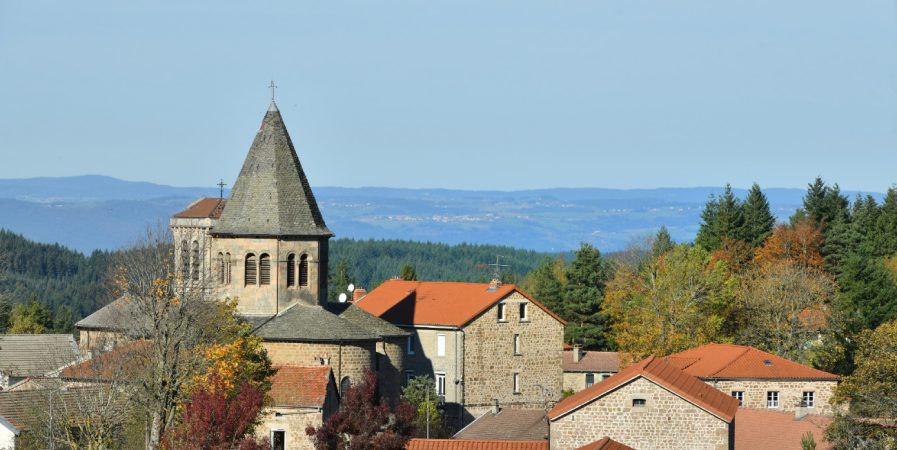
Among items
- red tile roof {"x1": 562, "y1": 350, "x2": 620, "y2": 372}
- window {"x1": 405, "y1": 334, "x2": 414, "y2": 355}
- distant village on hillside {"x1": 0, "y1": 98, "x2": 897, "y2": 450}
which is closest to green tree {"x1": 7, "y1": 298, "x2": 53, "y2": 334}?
distant village on hillside {"x1": 0, "y1": 98, "x2": 897, "y2": 450}

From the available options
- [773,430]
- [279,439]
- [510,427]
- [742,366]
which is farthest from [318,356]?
[742,366]

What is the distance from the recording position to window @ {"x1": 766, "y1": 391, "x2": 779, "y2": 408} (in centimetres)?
6481

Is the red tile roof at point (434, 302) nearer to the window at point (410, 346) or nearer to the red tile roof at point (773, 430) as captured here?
the window at point (410, 346)

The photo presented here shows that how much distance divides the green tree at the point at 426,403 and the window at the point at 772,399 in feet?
41.4

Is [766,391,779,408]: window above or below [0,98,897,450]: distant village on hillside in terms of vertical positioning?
below

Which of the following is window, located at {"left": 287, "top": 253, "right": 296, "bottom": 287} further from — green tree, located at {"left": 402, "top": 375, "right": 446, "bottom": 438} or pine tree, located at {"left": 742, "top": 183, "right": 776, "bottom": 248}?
pine tree, located at {"left": 742, "top": 183, "right": 776, "bottom": 248}

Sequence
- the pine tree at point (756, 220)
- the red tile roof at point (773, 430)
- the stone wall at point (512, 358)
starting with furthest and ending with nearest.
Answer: the pine tree at point (756, 220) → the stone wall at point (512, 358) → the red tile roof at point (773, 430)

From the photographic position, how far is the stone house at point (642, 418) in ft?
137

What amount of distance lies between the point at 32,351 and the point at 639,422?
43936mm

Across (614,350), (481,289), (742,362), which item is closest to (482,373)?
(481,289)

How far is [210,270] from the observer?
61.8 metres

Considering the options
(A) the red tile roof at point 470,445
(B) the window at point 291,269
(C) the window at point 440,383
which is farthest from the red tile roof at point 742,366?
(A) the red tile roof at point 470,445

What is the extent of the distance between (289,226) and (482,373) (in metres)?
14.7

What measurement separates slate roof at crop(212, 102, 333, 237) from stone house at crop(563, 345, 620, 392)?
890 inches
